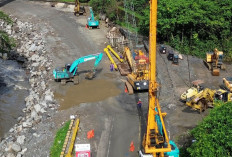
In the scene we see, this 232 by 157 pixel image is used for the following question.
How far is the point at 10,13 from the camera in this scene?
177 ft

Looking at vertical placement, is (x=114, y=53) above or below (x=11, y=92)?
above

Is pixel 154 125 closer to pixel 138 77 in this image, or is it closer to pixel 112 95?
pixel 138 77

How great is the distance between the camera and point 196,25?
130 feet

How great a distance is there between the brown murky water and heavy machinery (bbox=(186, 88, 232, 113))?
703 cm

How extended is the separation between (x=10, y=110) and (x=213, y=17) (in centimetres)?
2483

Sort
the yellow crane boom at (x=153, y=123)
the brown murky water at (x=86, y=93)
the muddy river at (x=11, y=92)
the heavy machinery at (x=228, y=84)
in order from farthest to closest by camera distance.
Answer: the muddy river at (x=11, y=92), the brown murky water at (x=86, y=93), the heavy machinery at (x=228, y=84), the yellow crane boom at (x=153, y=123)

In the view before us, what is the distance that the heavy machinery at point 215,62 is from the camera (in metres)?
32.8

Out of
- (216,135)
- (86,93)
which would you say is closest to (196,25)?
(86,93)

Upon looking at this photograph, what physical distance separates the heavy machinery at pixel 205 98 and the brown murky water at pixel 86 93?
703cm

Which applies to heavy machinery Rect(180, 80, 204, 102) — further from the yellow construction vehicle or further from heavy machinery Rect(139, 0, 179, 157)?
the yellow construction vehicle

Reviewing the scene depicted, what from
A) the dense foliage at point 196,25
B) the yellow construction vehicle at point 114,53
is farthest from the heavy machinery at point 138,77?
the dense foliage at point 196,25

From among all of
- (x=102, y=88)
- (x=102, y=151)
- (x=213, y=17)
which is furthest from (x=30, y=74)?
(x=213, y=17)

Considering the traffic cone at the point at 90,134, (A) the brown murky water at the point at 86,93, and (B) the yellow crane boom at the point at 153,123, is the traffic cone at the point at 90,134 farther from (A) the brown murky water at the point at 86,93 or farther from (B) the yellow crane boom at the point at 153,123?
(B) the yellow crane boom at the point at 153,123

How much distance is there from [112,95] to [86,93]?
8.07 feet
